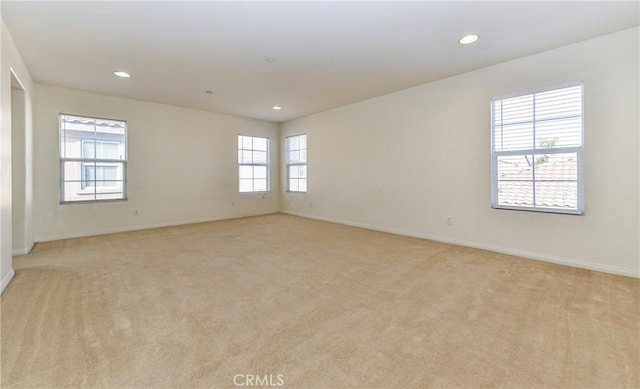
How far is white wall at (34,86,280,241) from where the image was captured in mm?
4715

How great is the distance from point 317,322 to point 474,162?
→ 134 inches

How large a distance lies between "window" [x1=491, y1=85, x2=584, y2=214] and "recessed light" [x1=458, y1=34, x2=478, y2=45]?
1.13m

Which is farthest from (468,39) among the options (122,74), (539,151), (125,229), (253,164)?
(125,229)

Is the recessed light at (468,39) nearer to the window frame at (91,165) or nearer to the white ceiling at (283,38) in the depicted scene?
the white ceiling at (283,38)

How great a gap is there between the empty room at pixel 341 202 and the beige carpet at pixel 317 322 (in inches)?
0.8

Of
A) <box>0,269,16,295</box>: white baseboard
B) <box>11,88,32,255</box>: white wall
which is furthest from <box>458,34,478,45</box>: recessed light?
<box>11,88,32,255</box>: white wall

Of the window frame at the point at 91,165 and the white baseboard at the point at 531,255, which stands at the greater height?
the window frame at the point at 91,165

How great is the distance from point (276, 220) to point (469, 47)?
496cm

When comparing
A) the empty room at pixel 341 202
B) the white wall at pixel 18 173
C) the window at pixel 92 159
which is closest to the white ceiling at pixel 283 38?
the empty room at pixel 341 202

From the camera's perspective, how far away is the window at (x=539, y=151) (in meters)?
3.33

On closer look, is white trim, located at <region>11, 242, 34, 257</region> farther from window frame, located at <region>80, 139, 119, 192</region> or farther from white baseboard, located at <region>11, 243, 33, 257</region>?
window frame, located at <region>80, 139, 119, 192</region>

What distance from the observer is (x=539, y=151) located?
3.56 meters

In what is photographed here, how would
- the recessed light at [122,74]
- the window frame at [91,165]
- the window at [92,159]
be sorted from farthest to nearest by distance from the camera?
the window frame at [91,165] → the window at [92,159] → the recessed light at [122,74]

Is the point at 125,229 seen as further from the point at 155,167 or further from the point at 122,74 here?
the point at 122,74
